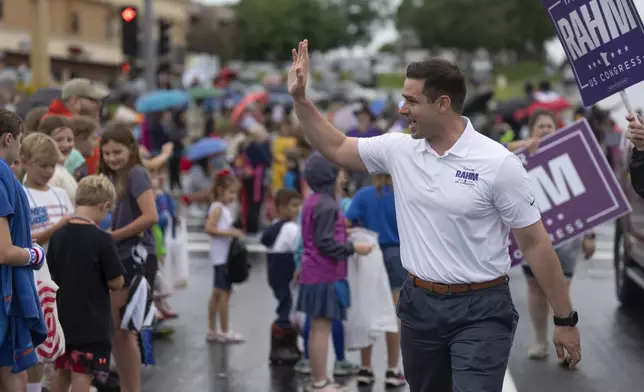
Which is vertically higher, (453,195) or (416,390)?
(453,195)

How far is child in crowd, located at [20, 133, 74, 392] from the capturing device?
685 cm

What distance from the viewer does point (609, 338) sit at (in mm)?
10039

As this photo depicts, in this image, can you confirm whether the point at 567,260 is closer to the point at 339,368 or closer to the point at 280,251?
the point at 339,368

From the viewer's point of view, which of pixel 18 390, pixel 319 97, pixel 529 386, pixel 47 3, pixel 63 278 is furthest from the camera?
pixel 47 3

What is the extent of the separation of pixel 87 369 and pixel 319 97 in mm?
41707

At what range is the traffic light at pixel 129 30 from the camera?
869 inches

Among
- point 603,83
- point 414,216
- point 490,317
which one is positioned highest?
point 603,83

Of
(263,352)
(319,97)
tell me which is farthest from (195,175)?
(319,97)

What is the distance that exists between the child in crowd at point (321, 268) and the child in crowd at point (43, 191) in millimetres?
1665

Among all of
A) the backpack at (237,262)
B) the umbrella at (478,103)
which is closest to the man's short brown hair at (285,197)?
the backpack at (237,262)

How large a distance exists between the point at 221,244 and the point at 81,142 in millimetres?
1863

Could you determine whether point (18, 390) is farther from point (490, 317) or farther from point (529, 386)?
point (529, 386)

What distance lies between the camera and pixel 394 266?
8.52m

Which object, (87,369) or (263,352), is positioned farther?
(263,352)
